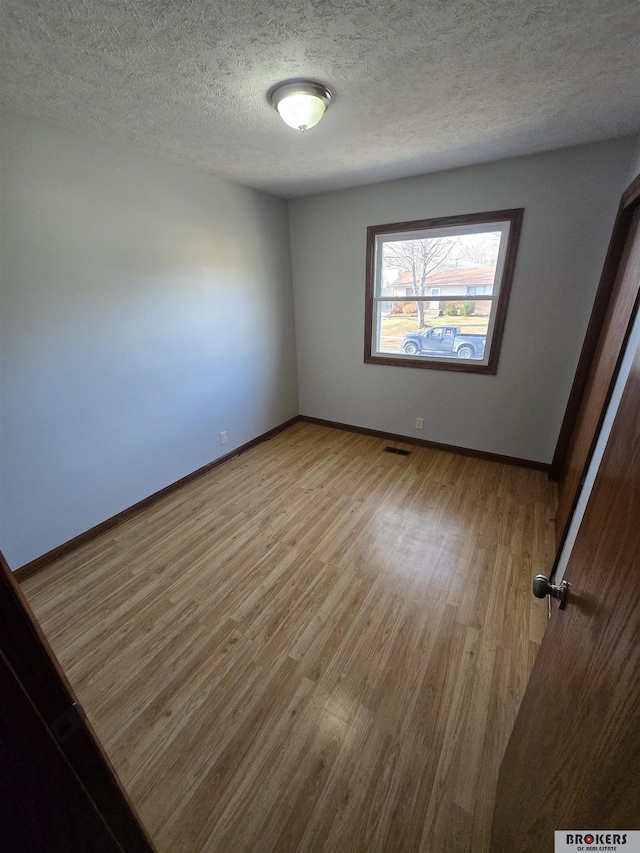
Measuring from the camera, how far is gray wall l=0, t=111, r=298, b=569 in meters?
1.77

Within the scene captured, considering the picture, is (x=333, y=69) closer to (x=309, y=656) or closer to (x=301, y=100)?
(x=301, y=100)

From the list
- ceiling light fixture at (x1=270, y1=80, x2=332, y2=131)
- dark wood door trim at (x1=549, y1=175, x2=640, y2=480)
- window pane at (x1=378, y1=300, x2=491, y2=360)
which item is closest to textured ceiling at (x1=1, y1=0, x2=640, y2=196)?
ceiling light fixture at (x1=270, y1=80, x2=332, y2=131)

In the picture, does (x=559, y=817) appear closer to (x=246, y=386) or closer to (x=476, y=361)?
(x=476, y=361)

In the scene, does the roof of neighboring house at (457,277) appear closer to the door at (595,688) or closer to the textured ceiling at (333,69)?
the textured ceiling at (333,69)

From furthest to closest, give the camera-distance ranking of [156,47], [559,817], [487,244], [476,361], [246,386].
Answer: [246,386] < [476,361] < [487,244] < [156,47] < [559,817]

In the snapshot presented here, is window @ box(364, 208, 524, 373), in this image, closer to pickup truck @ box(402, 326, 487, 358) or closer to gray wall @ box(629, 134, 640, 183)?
pickup truck @ box(402, 326, 487, 358)

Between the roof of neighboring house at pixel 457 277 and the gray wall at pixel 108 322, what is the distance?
4.64 ft

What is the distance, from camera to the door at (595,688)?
0.42 m

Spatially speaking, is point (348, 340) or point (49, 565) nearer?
point (49, 565)

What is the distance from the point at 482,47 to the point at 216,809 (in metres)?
2.87

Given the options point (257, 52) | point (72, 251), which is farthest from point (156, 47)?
point (72, 251)

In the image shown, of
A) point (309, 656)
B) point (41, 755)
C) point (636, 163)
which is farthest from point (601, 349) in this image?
point (41, 755)

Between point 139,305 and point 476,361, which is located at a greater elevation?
point 139,305

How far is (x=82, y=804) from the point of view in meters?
0.51
